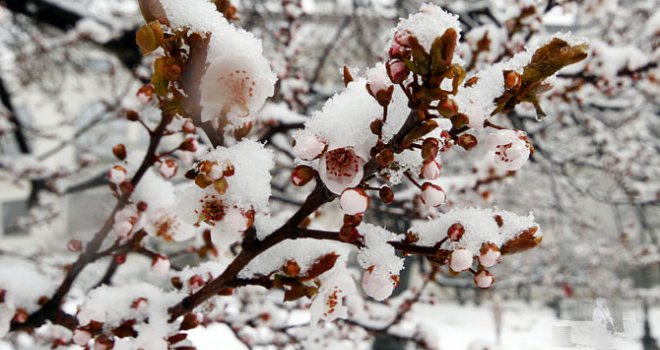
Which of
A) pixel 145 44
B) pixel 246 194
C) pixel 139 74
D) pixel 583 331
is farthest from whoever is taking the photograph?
pixel 139 74

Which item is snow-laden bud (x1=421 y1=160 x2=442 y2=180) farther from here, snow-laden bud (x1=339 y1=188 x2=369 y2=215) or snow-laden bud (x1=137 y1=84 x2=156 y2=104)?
snow-laden bud (x1=137 y1=84 x2=156 y2=104)

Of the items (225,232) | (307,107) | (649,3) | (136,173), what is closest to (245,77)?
(225,232)

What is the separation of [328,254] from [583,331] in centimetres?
141

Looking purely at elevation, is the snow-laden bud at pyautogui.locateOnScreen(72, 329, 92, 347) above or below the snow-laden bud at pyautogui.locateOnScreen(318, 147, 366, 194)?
below

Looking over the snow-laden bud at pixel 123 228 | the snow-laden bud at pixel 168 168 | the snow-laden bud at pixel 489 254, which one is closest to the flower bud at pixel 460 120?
the snow-laden bud at pixel 489 254

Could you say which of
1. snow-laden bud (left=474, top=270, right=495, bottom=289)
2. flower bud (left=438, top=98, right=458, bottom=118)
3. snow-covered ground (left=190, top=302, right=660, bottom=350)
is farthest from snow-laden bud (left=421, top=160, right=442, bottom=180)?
snow-covered ground (left=190, top=302, right=660, bottom=350)

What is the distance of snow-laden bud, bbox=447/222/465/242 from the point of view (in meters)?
0.77

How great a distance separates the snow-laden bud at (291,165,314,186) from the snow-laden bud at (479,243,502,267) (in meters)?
0.29

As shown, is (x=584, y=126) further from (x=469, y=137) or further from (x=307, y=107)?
(x=469, y=137)

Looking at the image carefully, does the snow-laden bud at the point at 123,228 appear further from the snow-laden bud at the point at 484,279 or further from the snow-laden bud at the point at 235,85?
the snow-laden bud at the point at 484,279

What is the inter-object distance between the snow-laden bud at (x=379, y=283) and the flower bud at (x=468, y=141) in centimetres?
24

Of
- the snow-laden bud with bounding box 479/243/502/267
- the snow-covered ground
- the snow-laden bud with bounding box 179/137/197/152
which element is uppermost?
the snow-covered ground

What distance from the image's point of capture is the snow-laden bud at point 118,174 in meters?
1.16

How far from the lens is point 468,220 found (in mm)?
809
